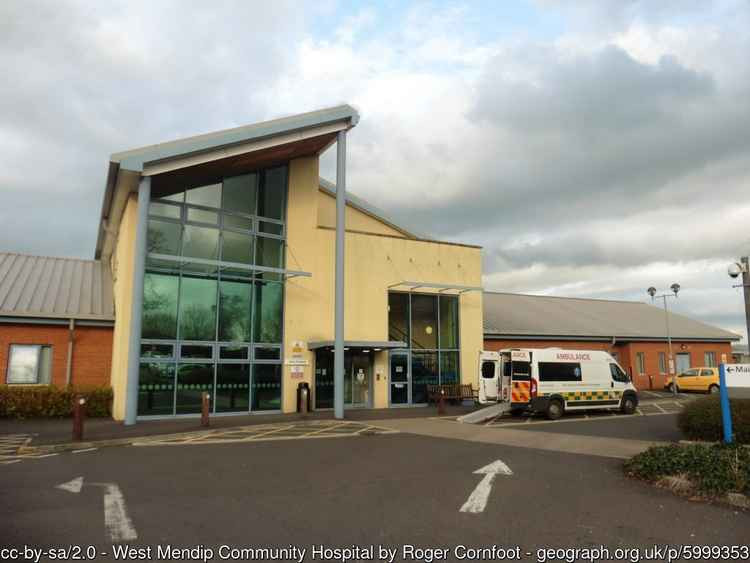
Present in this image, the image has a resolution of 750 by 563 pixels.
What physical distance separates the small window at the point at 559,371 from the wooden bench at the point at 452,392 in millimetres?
4582

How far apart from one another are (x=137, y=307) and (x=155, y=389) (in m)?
2.62

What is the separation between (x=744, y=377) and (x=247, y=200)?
14.9 m

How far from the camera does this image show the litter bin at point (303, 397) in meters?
19.1

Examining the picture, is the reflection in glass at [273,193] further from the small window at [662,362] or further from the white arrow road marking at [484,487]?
the small window at [662,362]

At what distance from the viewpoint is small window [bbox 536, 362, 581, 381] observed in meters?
18.6

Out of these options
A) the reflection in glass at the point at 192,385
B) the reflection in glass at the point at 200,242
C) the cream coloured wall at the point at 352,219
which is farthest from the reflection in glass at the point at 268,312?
the cream coloured wall at the point at 352,219

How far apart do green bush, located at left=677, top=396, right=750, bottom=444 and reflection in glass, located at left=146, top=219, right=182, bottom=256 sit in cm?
1405

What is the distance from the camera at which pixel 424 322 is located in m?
23.1

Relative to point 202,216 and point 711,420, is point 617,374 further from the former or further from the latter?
point 202,216

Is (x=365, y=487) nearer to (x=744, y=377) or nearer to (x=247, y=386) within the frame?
(x=744, y=377)

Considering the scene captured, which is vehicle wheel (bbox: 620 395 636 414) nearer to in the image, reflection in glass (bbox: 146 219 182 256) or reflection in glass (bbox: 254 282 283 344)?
reflection in glass (bbox: 254 282 283 344)

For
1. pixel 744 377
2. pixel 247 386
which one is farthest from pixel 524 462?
pixel 247 386

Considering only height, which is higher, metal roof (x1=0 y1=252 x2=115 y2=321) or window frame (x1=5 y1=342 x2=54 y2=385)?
metal roof (x1=0 y1=252 x2=115 y2=321)

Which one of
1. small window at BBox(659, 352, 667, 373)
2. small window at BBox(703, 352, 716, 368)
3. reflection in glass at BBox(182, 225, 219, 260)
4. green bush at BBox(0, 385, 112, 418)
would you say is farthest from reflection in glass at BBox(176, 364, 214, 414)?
small window at BBox(703, 352, 716, 368)
